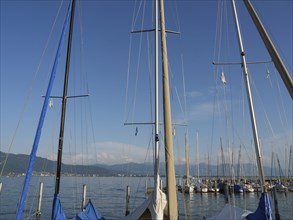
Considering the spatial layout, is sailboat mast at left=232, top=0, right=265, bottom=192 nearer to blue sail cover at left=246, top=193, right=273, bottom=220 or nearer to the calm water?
blue sail cover at left=246, top=193, right=273, bottom=220

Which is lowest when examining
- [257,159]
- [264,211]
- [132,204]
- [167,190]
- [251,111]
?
[132,204]

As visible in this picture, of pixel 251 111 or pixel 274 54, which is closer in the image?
pixel 274 54

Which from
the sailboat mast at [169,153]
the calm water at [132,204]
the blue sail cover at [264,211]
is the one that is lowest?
the calm water at [132,204]

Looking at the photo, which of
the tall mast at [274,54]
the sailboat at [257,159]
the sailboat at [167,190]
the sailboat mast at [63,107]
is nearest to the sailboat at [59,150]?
the sailboat mast at [63,107]

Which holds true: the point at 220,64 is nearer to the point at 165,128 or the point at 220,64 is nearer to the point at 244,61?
the point at 244,61

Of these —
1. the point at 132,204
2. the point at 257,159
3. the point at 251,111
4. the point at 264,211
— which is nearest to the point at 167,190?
the point at 264,211

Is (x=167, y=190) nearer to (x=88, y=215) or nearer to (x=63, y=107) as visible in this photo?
(x=88, y=215)

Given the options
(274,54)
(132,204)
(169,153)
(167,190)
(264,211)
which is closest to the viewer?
(274,54)

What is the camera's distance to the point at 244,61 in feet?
54.0

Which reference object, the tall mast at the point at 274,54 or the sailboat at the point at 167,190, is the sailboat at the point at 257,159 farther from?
the sailboat at the point at 167,190

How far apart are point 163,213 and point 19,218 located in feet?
21.4

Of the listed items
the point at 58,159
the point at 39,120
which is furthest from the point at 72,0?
the point at 58,159

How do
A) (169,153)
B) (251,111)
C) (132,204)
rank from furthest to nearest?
(132,204)
(251,111)
(169,153)

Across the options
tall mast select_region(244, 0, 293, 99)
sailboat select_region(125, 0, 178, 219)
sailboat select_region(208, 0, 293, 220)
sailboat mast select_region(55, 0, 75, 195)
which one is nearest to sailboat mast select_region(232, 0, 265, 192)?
sailboat select_region(208, 0, 293, 220)
